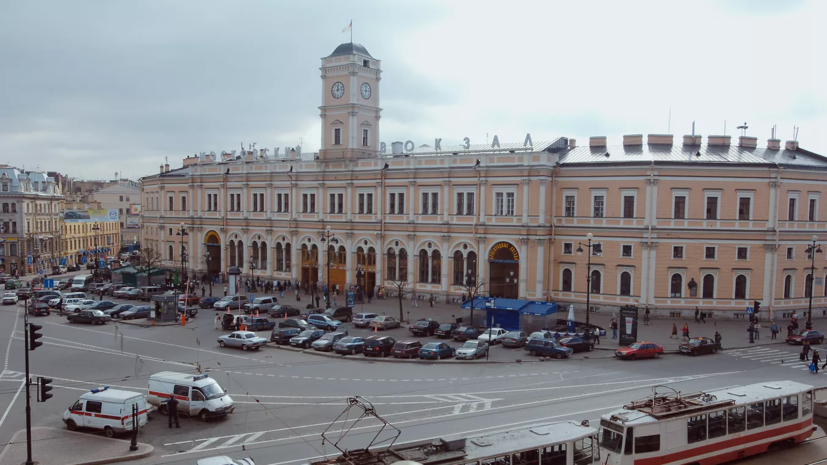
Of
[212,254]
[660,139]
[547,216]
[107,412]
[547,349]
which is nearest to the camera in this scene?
[107,412]

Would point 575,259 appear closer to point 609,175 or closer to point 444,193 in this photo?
point 609,175

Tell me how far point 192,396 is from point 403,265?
126 ft

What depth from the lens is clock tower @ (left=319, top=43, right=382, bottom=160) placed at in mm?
67312

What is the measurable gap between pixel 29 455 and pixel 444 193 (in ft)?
144

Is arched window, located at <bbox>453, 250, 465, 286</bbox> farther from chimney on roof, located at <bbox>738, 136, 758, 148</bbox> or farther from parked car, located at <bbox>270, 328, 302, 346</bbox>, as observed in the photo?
chimney on roof, located at <bbox>738, 136, 758, 148</bbox>

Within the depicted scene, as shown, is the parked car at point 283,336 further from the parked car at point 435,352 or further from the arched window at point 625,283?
the arched window at point 625,283

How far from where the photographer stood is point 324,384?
31.4m

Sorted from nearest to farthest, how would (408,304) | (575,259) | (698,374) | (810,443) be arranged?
(810,443)
(698,374)
(575,259)
(408,304)

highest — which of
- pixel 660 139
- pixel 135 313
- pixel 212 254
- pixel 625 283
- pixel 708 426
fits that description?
pixel 660 139

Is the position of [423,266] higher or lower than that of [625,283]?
higher

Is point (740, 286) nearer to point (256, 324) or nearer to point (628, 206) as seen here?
point (628, 206)

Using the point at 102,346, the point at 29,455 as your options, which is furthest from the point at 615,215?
the point at 29,455

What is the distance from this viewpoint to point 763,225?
51.4m

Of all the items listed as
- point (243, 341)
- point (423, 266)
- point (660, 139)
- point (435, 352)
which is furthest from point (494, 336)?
point (660, 139)
